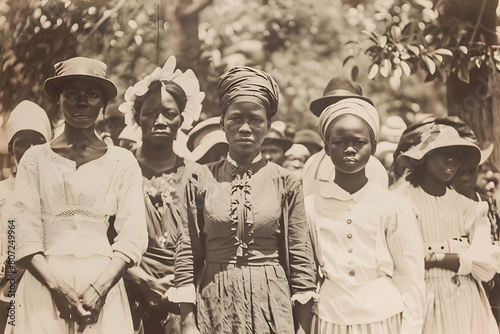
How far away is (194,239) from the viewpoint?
9.29 ft

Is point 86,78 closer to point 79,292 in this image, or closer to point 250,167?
point 250,167

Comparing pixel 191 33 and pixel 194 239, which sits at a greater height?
pixel 191 33

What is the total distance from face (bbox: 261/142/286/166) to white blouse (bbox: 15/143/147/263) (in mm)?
638

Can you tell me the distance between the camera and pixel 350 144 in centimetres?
289

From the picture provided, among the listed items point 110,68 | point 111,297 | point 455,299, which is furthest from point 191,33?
point 455,299

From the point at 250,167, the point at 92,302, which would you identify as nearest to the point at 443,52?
the point at 250,167

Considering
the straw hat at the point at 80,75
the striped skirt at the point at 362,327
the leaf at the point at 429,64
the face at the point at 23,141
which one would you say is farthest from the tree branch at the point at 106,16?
the striped skirt at the point at 362,327

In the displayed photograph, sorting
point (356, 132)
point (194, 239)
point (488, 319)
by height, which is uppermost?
point (356, 132)

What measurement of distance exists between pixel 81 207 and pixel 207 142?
0.69 meters

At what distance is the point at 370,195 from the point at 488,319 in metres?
0.86

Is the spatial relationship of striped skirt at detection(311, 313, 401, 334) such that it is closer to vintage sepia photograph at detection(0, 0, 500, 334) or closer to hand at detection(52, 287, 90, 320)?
vintage sepia photograph at detection(0, 0, 500, 334)

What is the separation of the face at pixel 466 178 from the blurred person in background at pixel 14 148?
208 centimetres

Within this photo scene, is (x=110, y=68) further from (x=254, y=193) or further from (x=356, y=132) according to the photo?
(x=356, y=132)

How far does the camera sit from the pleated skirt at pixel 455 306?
9.51 ft
